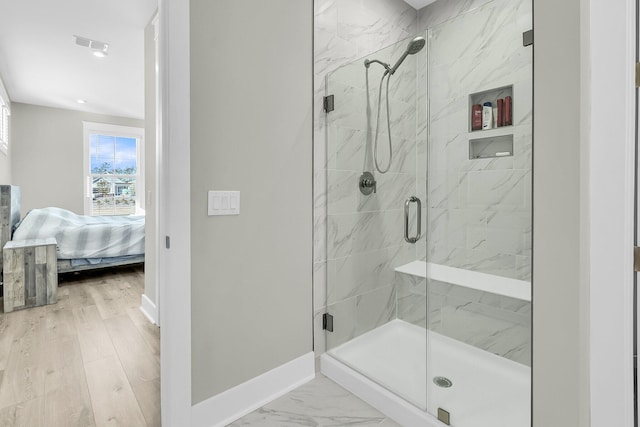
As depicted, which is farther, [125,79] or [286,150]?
[125,79]

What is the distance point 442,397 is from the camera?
1.48m

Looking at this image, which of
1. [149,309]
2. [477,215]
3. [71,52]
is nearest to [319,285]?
[477,215]

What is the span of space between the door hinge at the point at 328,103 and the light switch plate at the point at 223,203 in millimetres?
778

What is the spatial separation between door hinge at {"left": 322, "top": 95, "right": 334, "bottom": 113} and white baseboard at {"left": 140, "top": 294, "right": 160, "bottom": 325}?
2.12 meters

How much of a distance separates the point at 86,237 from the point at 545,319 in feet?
14.8

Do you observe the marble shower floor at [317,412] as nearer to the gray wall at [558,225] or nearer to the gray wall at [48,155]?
the gray wall at [558,225]

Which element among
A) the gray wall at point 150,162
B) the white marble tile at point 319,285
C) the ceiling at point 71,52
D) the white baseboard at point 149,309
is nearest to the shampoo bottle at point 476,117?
the white marble tile at point 319,285

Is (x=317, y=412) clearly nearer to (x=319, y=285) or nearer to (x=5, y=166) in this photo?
(x=319, y=285)

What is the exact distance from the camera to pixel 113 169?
6.23 metres

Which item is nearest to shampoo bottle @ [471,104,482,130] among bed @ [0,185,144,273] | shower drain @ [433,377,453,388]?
shower drain @ [433,377,453,388]

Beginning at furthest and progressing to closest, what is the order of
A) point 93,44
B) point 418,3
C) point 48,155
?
point 48,155
point 93,44
point 418,3

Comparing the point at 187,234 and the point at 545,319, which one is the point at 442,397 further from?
the point at 187,234

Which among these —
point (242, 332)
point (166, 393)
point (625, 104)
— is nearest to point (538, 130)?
point (625, 104)

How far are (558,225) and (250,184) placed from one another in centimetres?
126
